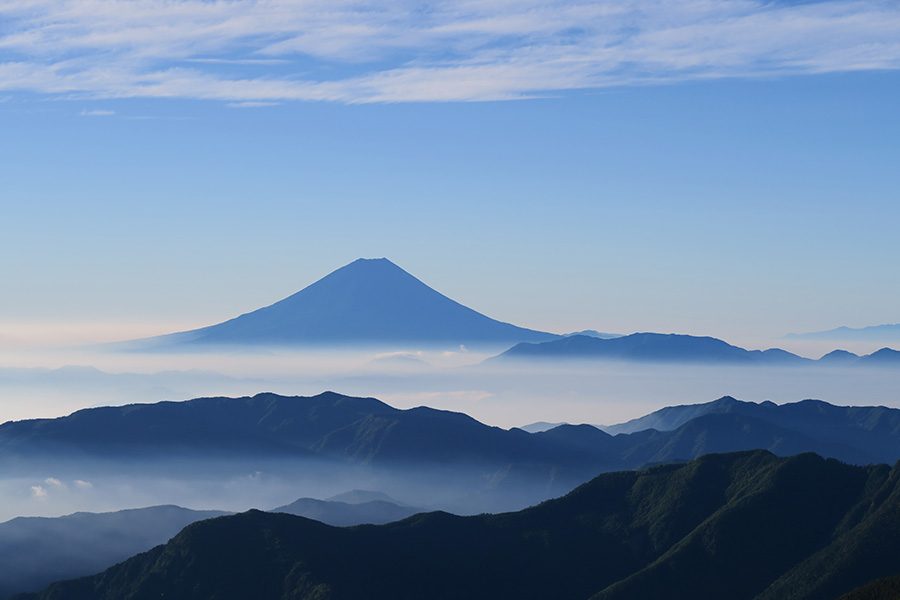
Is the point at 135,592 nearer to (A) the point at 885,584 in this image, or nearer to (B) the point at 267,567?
(B) the point at 267,567

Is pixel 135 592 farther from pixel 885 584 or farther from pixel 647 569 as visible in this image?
pixel 885 584

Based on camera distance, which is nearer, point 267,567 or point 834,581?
point 834,581

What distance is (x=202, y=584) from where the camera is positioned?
643ft

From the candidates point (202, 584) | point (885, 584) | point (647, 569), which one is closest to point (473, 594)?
point (647, 569)

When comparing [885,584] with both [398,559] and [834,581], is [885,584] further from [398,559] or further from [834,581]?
[398,559]

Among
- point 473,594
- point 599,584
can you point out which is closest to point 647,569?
point 599,584

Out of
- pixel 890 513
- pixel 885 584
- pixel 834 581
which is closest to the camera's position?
pixel 885 584

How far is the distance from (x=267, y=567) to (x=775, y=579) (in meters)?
70.7

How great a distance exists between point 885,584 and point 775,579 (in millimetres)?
64175

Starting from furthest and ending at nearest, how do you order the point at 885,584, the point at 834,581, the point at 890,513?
the point at 890,513, the point at 834,581, the point at 885,584

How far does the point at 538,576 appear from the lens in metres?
200

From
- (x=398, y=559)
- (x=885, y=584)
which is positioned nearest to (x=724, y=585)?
(x=398, y=559)

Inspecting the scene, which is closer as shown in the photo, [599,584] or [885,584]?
[885,584]

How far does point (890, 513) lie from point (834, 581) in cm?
1817
